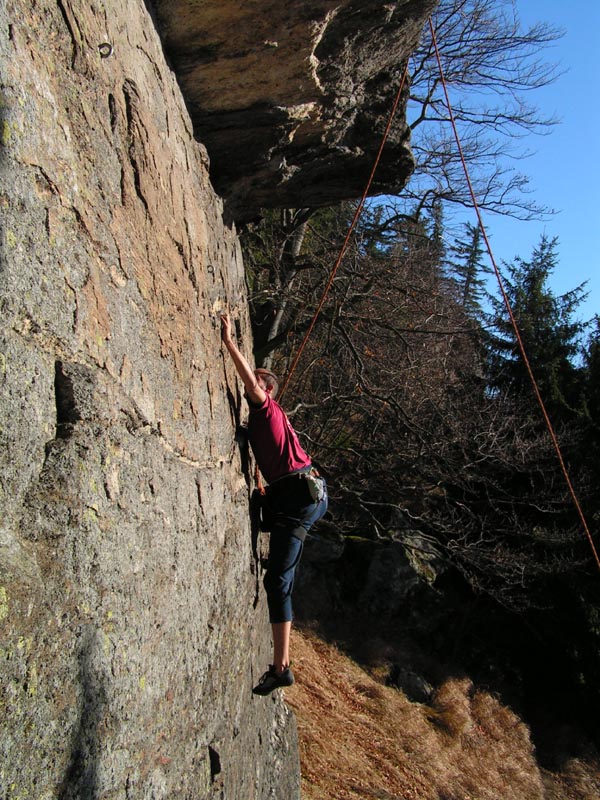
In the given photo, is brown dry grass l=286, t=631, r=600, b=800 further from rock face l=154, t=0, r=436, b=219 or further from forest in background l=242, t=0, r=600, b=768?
rock face l=154, t=0, r=436, b=219

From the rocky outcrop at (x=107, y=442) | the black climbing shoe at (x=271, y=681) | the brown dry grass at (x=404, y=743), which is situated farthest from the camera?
the brown dry grass at (x=404, y=743)

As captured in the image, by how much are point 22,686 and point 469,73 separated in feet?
36.6

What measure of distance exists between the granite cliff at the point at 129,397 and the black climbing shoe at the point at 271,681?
11 centimetres

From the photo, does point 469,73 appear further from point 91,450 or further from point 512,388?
point 91,450

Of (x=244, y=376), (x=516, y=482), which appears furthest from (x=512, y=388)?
(x=244, y=376)

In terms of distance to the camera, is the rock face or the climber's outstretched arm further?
the climber's outstretched arm

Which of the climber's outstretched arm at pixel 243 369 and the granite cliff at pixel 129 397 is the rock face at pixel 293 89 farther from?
the climber's outstretched arm at pixel 243 369

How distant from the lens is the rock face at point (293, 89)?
3838 mm

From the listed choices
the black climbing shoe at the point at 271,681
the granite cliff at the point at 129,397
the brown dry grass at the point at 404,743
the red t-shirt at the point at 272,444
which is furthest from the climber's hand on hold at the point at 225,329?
the brown dry grass at the point at 404,743

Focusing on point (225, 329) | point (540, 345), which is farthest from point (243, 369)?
point (540, 345)

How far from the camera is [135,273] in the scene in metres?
2.87

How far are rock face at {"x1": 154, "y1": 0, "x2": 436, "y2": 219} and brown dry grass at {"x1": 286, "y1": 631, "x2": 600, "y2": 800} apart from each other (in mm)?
6229

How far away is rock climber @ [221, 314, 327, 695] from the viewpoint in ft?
14.4

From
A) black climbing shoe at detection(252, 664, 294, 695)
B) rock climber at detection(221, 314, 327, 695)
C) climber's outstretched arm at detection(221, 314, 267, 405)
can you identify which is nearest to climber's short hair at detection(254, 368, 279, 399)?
rock climber at detection(221, 314, 327, 695)
